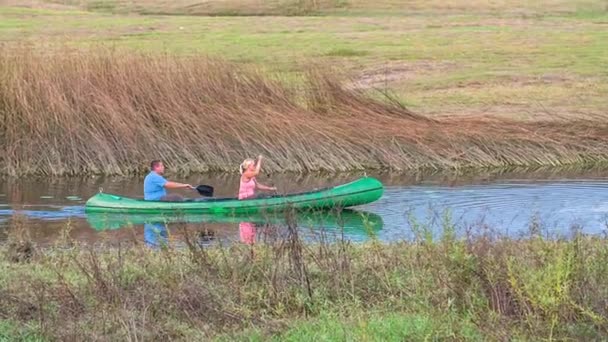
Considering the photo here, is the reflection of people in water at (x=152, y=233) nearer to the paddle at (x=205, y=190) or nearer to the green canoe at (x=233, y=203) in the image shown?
the green canoe at (x=233, y=203)

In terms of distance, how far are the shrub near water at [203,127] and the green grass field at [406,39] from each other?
9.59 feet

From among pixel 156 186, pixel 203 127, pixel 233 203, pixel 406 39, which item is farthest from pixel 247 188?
pixel 406 39

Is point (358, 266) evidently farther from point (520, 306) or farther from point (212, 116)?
point (212, 116)

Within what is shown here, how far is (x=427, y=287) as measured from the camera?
7734mm

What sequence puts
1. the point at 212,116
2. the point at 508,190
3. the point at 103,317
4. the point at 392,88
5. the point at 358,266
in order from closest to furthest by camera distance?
the point at 103,317
the point at 358,266
the point at 508,190
the point at 212,116
the point at 392,88

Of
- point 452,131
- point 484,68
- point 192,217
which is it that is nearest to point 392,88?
point 484,68

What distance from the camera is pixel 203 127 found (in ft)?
63.8

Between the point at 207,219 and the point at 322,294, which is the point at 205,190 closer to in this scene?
the point at 207,219

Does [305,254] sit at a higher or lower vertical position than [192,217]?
higher

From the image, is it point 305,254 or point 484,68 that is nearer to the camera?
point 305,254

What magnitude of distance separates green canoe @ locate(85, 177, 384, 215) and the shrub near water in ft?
11.6

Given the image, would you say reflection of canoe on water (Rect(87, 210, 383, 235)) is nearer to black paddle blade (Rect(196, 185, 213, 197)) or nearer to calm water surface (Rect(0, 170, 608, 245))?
calm water surface (Rect(0, 170, 608, 245))

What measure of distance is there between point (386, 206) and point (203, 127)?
4.65m

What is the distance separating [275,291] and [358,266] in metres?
0.99
